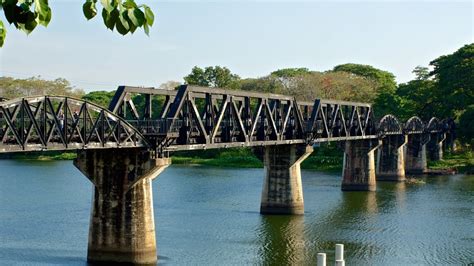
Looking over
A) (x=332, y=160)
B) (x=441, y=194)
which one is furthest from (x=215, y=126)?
(x=332, y=160)

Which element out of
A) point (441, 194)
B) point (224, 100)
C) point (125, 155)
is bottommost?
point (441, 194)

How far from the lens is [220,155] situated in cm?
12862

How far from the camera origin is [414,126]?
10356cm

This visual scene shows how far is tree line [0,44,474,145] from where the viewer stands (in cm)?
11194

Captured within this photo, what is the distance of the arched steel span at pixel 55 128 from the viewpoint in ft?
96.8

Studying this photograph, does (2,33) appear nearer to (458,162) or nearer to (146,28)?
(146,28)

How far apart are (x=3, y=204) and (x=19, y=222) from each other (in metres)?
11.7

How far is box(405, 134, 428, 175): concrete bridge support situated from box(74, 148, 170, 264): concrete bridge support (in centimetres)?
7346

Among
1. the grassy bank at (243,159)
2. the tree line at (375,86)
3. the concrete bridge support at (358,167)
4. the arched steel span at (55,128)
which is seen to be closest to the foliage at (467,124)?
Answer: the tree line at (375,86)

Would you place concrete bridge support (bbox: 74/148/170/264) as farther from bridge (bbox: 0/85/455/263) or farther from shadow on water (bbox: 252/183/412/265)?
shadow on water (bbox: 252/183/412/265)

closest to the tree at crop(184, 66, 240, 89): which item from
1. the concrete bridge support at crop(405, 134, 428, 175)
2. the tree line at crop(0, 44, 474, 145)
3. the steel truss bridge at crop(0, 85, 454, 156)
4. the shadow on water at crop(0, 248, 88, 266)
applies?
the tree line at crop(0, 44, 474, 145)

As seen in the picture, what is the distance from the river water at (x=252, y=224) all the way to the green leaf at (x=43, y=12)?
3371 cm

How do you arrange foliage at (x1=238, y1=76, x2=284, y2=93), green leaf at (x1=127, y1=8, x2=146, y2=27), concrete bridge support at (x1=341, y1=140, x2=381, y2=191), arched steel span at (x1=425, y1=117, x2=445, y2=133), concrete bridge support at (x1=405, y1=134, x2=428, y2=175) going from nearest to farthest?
green leaf at (x1=127, y1=8, x2=146, y2=27), concrete bridge support at (x1=341, y1=140, x2=381, y2=191), concrete bridge support at (x1=405, y1=134, x2=428, y2=175), arched steel span at (x1=425, y1=117, x2=445, y2=133), foliage at (x1=238, y1=76, x2=284, y2=93)

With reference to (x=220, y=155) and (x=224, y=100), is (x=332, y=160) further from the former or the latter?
(x=224, y=100)
